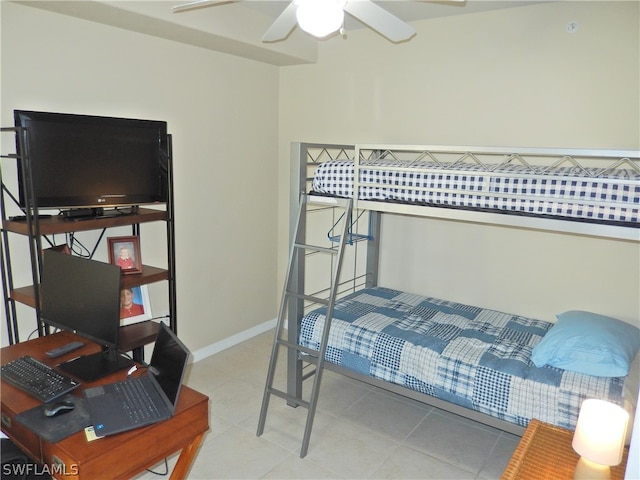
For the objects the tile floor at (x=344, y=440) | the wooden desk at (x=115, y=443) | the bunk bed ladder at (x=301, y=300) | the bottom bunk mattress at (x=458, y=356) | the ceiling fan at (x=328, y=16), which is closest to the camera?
the wooden desk at (x=115, y=443)

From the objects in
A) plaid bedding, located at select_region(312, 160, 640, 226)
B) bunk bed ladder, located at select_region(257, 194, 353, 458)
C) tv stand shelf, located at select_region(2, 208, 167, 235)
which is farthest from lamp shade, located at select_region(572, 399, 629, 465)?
tv stand shelf, located at select_region(2, 208, 167, 235)

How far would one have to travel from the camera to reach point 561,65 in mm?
2854

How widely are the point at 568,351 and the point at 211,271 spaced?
2.53 meters

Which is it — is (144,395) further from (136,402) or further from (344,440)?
(344,440)

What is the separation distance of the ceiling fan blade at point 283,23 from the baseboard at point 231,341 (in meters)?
2.42

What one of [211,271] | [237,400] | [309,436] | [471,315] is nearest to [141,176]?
[211,271]

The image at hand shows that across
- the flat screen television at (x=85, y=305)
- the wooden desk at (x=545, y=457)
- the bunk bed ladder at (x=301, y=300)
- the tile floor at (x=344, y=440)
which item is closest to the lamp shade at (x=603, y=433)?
the wooden desk at (x=545, y=457)

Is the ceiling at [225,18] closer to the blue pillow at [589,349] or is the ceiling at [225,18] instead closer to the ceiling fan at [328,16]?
the ceiling fan at [328,16]

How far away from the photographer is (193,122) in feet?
11.1

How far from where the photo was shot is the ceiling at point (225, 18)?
250 centimetres

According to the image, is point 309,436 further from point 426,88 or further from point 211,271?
point 426,88

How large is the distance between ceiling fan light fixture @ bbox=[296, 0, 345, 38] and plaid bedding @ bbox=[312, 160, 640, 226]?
0.94 m

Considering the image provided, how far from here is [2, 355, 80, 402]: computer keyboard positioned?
171 cm

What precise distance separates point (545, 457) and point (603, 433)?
0.31 meters
